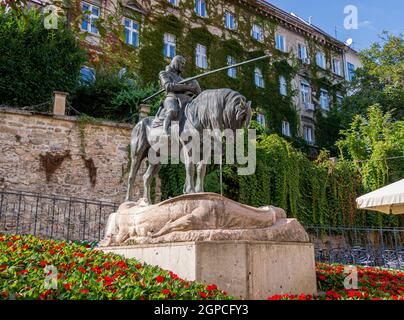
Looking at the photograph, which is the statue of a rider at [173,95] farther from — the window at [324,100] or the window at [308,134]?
the window at [324,100]

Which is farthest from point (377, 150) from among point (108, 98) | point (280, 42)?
point (108, 98)

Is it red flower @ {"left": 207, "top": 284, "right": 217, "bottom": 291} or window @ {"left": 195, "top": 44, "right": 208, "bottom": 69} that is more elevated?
window @ {"left": 195, "top": 44, "right": 208, "bottom": 69}

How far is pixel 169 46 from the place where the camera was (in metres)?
25.3

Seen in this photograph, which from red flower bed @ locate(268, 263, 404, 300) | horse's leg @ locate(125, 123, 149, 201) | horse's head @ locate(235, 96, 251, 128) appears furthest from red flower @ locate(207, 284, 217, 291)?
horse's leg @ locate(125, 123, 149, 201)

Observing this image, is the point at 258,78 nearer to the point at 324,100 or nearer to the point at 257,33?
the point at 257,33

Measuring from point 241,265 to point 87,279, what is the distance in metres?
1.96

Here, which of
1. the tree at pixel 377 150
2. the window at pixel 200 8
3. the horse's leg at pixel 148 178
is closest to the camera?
the horse's leg at pixel 148 178

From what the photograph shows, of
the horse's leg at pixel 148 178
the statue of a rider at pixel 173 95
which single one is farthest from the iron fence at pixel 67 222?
the statue of a rider at pixel 173 95

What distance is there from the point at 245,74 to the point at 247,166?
11.8m

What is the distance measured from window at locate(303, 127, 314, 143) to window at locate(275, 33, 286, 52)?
648 cm

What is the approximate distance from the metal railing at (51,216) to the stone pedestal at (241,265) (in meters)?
8.60

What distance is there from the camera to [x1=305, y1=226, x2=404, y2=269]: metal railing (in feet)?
43.8

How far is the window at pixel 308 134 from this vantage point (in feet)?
103

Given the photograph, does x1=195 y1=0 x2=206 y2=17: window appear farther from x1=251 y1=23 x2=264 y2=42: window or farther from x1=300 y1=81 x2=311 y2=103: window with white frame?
x1=300 y1=81 x2=311 y2=103: window with white frame
